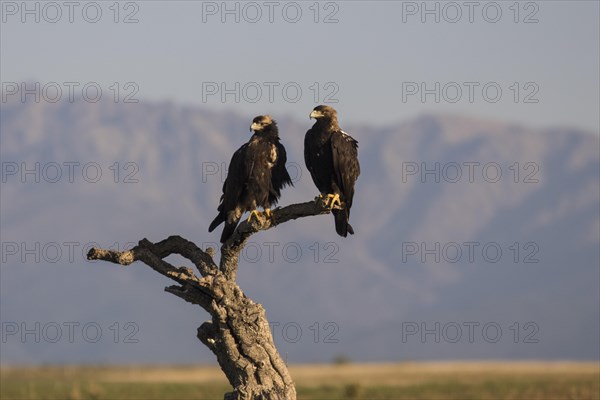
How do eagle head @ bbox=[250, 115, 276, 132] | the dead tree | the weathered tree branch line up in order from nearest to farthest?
1. the weathered tree branch
2. the dead tree
3. eagle head @ bbox=[250, 115, 276, 132]

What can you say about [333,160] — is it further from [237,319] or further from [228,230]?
[237,319]

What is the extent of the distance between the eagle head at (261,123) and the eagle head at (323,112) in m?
0.70

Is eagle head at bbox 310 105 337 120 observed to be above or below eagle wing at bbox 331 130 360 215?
above

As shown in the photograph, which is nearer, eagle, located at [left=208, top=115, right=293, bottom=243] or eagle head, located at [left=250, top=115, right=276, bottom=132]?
eagle, located at [left=208, top=115, right=293, bottom=243]

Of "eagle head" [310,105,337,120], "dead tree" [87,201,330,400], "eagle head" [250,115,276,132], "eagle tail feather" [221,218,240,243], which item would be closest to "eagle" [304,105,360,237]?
"eagle head" [310,105,337,120]

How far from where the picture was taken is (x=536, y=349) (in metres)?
172

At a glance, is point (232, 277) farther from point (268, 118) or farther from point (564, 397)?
point (564, 397)

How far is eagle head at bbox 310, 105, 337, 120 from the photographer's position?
17453mm

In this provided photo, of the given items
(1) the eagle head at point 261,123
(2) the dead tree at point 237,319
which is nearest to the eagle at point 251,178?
(1) the eagle head at point 261,123

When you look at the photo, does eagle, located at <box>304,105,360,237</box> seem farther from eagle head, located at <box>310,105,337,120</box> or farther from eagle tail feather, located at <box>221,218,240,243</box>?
eagle tail feather, located at <box>221,218,240,243</box>

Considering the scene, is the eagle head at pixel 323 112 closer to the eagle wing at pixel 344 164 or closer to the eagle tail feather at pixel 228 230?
the eagle wing at pixel 344 164

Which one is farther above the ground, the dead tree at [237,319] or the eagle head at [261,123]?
the eagle head at [261,123]

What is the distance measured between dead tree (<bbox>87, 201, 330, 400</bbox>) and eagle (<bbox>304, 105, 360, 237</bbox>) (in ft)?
5.05

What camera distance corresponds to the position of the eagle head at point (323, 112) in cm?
1745
